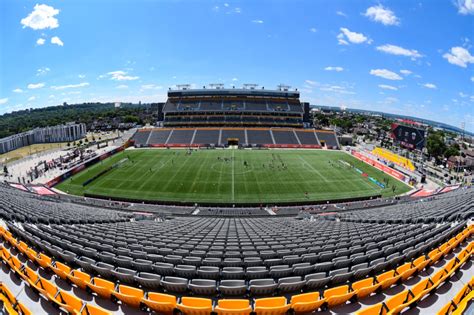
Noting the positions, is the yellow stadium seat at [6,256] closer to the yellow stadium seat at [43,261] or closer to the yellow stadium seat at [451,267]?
the yellow stadium seat at [43,261]

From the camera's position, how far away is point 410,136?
2844 inches

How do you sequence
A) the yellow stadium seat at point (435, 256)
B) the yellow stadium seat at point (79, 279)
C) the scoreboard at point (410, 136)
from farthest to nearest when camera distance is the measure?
the scoreboard at point (410, 136) < the yellow stadium seat at point (435, 256) < the yellow stadium seat at point (79, 279)

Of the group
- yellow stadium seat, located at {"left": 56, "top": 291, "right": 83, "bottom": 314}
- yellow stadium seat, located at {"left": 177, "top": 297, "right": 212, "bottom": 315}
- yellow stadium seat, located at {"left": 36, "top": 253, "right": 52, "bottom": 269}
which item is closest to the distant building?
yellow stadium seat, located at {"left": 36, "top": 253, "right": 52, "bottom": 269}

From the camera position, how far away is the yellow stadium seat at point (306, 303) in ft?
19.3

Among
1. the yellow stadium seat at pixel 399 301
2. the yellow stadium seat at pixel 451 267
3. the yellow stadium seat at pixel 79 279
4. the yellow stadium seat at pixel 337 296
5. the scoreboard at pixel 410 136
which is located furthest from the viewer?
the scoreboard at pixel 410 136

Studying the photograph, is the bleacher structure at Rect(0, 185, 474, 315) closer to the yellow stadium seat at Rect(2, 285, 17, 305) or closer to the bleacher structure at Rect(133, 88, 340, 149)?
the yellow stadium seat at Rect(2, 285, 17, 305)

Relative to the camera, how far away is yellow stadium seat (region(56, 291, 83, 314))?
5898 mm

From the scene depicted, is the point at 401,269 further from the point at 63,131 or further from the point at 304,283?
the point at 63,131

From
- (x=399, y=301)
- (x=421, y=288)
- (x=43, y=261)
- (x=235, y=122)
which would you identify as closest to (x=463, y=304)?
(x=421, y=288)

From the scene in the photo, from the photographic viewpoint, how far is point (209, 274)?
7434mm

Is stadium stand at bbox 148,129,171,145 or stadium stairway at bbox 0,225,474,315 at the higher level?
stadium stand at bbox 148,129,171,145

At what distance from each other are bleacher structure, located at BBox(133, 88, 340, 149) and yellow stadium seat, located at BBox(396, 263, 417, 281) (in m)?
64.8

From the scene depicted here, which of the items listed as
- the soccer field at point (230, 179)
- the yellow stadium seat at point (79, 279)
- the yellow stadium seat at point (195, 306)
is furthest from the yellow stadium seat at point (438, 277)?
the soccer field at point (230, 179)

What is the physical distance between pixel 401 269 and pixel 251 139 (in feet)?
224
